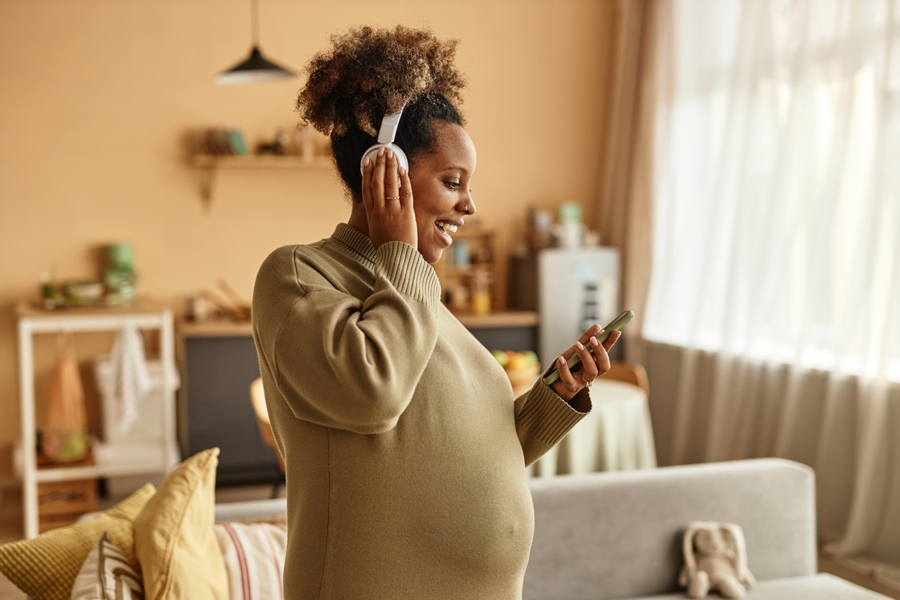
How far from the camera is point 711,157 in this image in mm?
4160

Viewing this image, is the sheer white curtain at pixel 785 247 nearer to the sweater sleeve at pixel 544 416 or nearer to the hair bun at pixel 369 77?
the sweater sleeve at pixel 544 416

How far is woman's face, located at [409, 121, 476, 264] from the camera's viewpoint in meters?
1.03

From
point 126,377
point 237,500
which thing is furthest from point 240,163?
point 237,500

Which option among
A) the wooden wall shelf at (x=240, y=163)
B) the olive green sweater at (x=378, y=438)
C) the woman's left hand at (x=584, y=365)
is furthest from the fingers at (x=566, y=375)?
the wooden wall shelf at (x=240, y=163)

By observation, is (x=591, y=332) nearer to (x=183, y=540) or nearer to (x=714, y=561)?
(x=183, y=540)

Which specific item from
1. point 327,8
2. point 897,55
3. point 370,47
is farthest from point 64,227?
point 897,55

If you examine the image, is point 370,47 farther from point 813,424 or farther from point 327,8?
point 327,8

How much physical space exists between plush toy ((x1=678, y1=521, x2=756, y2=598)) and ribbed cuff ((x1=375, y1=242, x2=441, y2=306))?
144cm

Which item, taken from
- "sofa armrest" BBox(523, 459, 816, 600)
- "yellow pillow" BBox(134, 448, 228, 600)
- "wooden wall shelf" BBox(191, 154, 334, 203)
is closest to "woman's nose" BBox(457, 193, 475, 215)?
"yellow pillow" BBox(134, 448, 228, 600)

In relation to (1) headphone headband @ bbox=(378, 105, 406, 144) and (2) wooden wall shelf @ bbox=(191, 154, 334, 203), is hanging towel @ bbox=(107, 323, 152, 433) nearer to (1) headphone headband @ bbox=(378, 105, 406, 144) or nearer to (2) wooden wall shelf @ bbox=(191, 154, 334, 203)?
(2) wooden wall shelf @ bbox=(191, 154, 334, 203)

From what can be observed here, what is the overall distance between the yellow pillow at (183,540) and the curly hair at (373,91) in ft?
2.58

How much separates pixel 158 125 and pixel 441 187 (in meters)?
3.85

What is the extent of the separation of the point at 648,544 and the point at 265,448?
2.57 meters

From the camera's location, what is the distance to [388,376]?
0.86m
